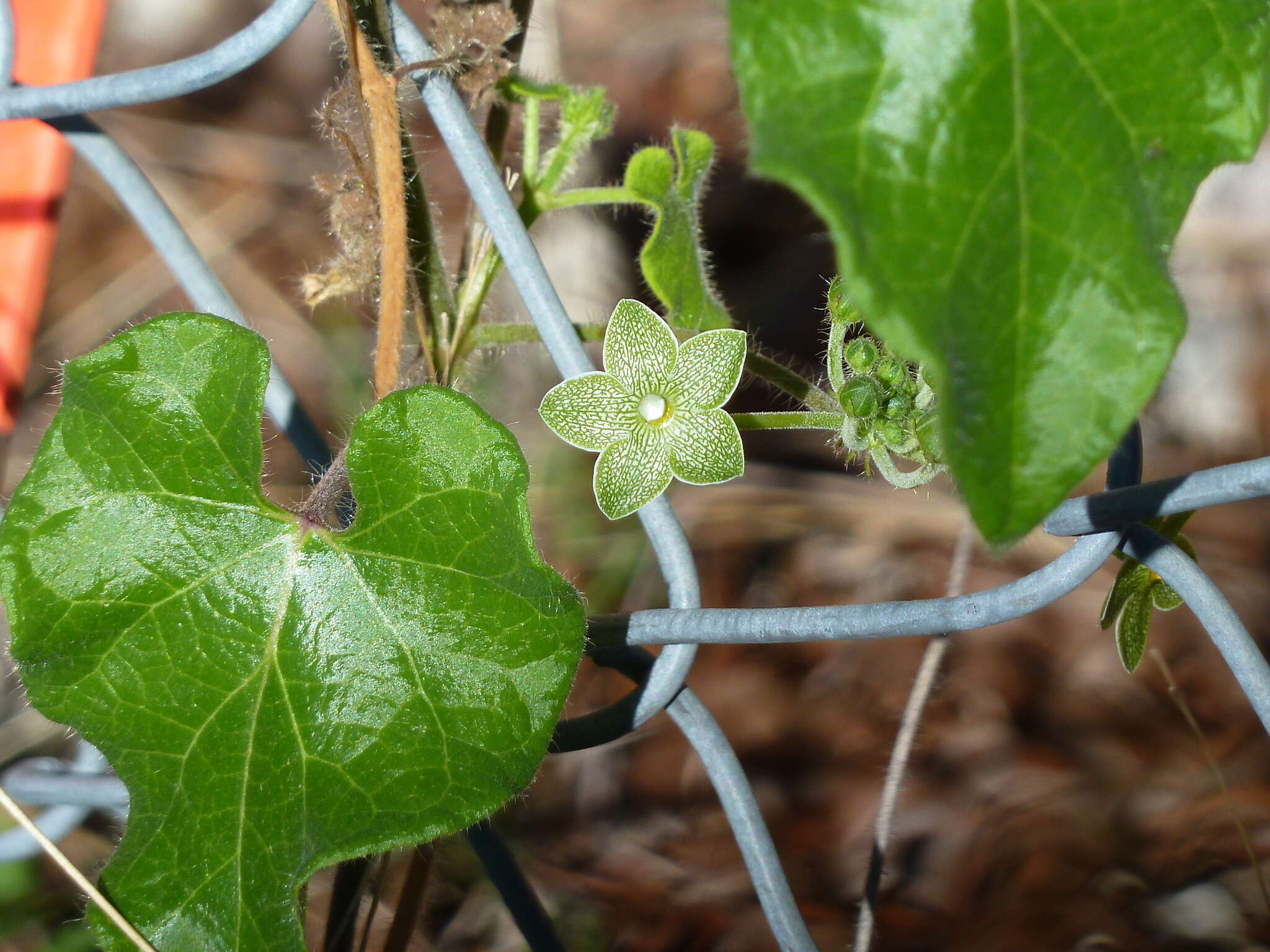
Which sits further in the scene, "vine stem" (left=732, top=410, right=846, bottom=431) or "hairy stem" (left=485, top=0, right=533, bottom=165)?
"hairy stem" (left=485, top=0, right=533, bottom=165)

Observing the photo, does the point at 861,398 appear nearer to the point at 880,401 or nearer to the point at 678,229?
the point at 880,401

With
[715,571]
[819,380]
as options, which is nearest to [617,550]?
[715,571]

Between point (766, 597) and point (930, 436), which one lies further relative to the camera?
point (766, 597)

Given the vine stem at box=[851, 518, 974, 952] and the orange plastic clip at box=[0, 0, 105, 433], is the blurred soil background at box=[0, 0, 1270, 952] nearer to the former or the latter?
the orange plastic clip at box=[0, 0, 105, 433]

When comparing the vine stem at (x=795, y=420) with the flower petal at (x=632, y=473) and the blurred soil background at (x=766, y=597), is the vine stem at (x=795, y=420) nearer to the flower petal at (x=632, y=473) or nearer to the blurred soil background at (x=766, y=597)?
the flower petal at (x=632, y=473)

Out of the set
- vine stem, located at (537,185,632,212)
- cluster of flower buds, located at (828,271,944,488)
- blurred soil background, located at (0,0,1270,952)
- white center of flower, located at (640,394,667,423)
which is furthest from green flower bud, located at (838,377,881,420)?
blurred soil background, located at (0,0,1270,952)

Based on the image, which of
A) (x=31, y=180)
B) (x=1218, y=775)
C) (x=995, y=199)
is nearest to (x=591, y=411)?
(x=995, y=199)

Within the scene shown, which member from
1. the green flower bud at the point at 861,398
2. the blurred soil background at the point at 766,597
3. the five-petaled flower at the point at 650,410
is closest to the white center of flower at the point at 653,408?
the five-petaled flower at the point at 650,410
